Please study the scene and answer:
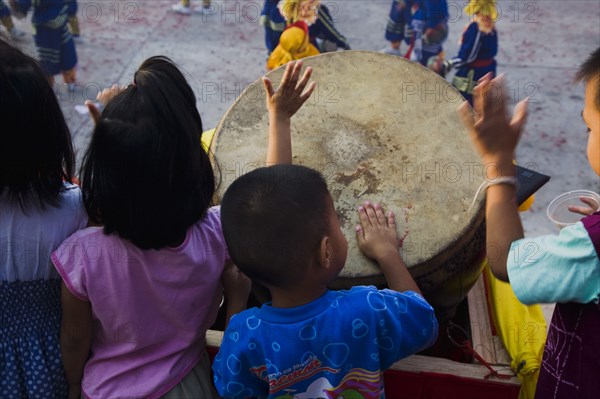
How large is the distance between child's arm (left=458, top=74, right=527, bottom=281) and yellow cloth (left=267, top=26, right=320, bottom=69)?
1967 millimetres

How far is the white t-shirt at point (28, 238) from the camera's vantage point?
1.25 m

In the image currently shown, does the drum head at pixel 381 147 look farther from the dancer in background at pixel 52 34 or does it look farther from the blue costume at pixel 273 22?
the dancer in background at pixel 52 34

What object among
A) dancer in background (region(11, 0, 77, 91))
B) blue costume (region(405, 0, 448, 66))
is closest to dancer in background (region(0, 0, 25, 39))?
dancer in background (region(11, 0, 77, 91))

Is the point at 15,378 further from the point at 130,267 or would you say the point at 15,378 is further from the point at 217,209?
the point at 217,209

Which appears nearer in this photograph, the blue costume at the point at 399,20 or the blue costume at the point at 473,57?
the blue costume at the point at 473,57

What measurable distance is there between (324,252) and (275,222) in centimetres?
11

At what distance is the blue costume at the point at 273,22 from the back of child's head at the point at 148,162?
256 centimetres

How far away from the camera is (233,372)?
121 cm

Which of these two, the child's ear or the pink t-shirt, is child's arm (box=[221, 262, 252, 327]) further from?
the child's ear

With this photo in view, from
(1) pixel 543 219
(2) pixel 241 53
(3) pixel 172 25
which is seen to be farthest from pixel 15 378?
(3) pixel 172 25

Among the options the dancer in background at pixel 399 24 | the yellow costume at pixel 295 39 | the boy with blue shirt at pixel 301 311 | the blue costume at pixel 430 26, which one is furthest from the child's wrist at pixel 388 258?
the dancer in background at pixel 399 24

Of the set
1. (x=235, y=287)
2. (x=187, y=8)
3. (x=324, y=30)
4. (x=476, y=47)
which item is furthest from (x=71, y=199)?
(x=187, y=8)

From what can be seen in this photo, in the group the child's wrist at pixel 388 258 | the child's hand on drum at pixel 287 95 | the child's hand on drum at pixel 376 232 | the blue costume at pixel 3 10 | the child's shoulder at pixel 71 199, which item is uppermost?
the child's hand on drum at pixel 287 95

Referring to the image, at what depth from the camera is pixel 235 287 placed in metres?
1.47
